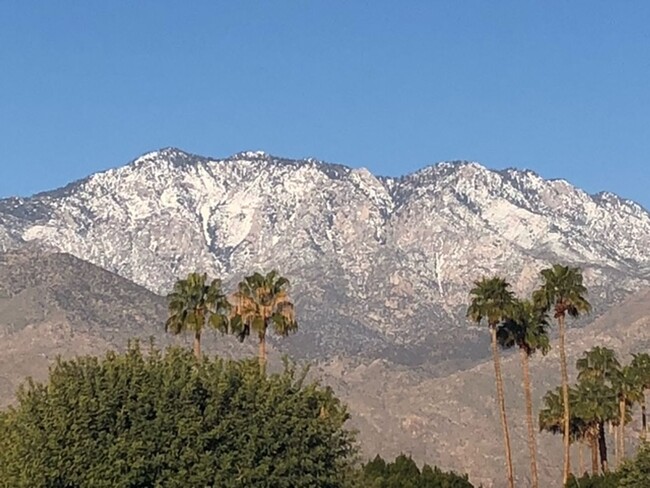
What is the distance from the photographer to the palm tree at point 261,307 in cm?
8881

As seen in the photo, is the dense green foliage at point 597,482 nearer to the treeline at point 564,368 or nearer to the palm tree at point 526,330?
the treeline at point 564,368

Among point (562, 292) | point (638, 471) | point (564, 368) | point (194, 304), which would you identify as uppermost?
point (562, 292)

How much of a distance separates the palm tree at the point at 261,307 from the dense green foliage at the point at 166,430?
31.8 meters

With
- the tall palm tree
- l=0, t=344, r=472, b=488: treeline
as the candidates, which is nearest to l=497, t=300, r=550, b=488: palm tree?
the tall palm tree

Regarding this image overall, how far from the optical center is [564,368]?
107 m

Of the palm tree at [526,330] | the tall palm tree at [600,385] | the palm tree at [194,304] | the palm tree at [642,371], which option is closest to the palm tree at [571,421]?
the tall palm tree at [600,385]

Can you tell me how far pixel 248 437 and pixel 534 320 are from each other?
54.5 meters

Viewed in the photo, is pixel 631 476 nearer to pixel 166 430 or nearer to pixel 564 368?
pixel 564 368

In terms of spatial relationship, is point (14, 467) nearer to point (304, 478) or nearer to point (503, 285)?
point (304, 478)

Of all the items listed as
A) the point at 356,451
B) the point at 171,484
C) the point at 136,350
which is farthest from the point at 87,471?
the point at 356,451

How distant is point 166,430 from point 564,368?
2341 inches

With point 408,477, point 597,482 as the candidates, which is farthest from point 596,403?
point 408,477

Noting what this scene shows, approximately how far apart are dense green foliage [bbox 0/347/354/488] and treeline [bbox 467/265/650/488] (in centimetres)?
3237

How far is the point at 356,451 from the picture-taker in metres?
57.3
